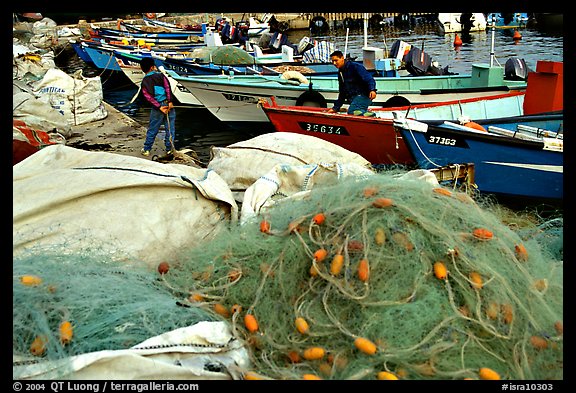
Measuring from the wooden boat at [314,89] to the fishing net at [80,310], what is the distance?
364 inches

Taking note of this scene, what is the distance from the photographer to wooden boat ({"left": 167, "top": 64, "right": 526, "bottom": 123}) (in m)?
11.3

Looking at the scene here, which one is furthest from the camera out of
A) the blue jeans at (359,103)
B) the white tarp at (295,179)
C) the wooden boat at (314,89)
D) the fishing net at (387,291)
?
the wooden boat at (314,89)

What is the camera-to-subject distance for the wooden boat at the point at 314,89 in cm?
1134

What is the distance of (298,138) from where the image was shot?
17.1 ft

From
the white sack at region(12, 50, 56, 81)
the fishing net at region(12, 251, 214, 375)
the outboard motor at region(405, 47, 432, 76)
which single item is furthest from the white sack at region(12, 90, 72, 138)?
the outboard motor at region(405, 47, 432, 76)

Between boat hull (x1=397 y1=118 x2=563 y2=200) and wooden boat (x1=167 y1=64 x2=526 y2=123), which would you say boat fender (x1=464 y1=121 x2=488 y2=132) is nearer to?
boat hull (x1=397 y1=118 x2=563 y2=200)

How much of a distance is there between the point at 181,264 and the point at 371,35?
37957 mm

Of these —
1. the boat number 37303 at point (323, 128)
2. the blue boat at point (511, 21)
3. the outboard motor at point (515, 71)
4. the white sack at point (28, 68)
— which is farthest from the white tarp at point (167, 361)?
the blue boat at point (511, 21)

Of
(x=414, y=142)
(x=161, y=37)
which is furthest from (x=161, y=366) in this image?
(x=161, y=37)

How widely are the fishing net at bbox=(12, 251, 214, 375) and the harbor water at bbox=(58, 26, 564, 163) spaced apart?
7448 millimetres

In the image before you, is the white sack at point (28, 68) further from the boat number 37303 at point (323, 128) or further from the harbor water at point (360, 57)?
the boat number 37303 at point (323, 128)

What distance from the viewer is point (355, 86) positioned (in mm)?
8703

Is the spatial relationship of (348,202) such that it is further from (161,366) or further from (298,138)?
(298,138)

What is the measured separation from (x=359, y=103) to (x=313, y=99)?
139 inches
